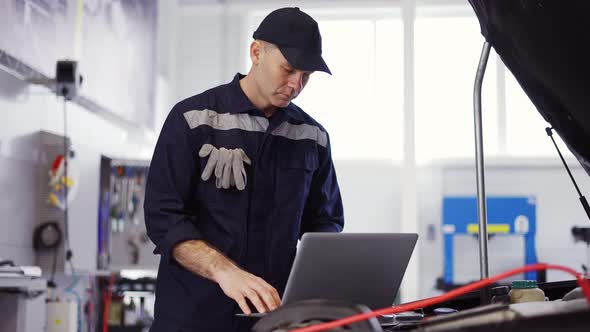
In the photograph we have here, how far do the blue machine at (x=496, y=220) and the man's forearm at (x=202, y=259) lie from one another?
511 centimetres

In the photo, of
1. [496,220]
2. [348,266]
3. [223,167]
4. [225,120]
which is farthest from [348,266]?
[496,220]

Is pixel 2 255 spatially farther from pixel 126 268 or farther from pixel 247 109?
pixel 247 109

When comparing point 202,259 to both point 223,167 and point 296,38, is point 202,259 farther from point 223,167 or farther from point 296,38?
point 296,38

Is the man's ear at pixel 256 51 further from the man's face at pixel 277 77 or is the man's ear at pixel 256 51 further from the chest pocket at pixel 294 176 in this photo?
the chest pocket at pixel 294 176

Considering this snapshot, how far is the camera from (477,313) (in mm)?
817

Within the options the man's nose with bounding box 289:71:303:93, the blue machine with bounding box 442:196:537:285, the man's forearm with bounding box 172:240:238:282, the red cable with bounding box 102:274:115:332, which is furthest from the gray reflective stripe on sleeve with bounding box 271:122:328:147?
the blue machine with bounding box 442:196:537:285

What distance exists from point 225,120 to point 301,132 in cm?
21

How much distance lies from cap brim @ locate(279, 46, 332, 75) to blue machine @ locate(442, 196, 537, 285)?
16.1 feet

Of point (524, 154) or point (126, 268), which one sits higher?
point (524, 154)

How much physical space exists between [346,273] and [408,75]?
568cm

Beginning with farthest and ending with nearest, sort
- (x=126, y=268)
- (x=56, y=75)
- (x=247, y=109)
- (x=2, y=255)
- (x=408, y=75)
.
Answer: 1. (x=408, y=75)
2. (x=126, y=268)
3. (x=56, y=75)
4. (x=2, y=255)
5. (x=247, y=109)

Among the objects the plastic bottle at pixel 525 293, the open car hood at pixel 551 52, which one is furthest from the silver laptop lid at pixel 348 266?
the open car hood at pixel 551 52

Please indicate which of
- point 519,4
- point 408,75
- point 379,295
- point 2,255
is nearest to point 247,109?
point 379,295

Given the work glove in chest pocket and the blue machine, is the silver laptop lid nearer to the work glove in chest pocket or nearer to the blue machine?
the work glove in chest pocket
